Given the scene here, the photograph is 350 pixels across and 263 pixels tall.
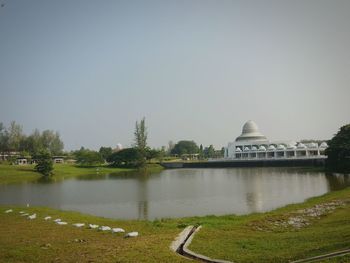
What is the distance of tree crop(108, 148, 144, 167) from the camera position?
336ft

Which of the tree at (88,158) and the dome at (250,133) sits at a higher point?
the dome at (250,133)

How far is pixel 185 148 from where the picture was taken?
179 meters

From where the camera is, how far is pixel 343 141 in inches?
2406

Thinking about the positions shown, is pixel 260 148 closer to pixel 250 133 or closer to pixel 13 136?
pixel 250 133

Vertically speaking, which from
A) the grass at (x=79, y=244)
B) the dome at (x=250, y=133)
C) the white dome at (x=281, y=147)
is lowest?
the grass at (x=79, y=244)

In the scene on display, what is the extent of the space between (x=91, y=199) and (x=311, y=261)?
104 ft

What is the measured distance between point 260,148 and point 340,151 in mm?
68962

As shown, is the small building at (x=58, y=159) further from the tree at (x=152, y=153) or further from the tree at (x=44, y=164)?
the tree at (x=44, y=164)

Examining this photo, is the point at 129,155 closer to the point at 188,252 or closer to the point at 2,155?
the point at 2,155

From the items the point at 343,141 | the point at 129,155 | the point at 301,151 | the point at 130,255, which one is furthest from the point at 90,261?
the point at 301,151

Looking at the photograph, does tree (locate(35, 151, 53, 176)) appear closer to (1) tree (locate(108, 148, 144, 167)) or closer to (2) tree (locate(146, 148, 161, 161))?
(1) tree (locate(108, 148, 144, 167))

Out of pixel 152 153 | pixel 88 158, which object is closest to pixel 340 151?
pixel 152 153

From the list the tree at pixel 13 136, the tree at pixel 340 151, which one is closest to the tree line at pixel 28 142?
the tree at pixel 13 136

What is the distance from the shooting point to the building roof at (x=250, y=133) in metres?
139
